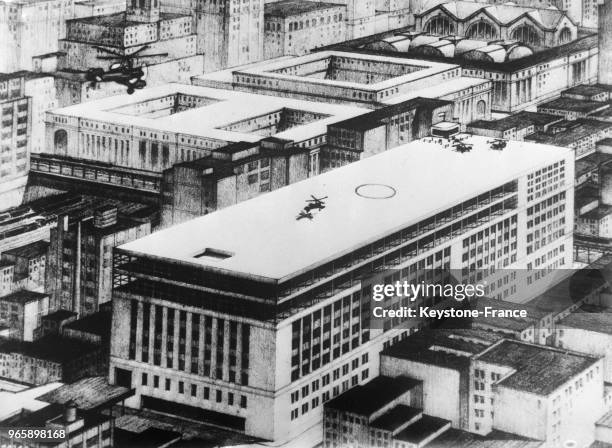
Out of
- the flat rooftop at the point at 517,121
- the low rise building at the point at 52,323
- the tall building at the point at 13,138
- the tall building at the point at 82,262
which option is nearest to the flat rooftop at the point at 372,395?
the tall building at the point at 82,262

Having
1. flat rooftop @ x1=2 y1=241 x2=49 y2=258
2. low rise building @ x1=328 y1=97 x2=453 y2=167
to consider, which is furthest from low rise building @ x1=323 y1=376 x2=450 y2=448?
low rise building @ x1=328 y1=97 x2=453 y2=167

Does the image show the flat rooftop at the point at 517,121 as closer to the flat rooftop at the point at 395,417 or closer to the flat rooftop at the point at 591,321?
the flat rooftop at the point at 591,321

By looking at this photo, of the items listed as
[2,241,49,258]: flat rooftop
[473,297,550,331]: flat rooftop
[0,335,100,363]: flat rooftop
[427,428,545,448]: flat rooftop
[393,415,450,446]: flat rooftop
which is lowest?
[427,428,545,448]: flat rooftop

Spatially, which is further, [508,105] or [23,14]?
[508,105]

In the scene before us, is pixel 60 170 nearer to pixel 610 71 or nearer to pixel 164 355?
pixel 164 355

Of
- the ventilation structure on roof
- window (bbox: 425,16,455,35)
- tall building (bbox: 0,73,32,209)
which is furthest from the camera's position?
window (bbox: 425,16,455,35)

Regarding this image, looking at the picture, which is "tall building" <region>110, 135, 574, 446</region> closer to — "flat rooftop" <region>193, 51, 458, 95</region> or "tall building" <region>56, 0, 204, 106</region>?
"tall building" <region>56, 0, 204, 106</region>

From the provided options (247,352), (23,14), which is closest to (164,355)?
(247,352)
